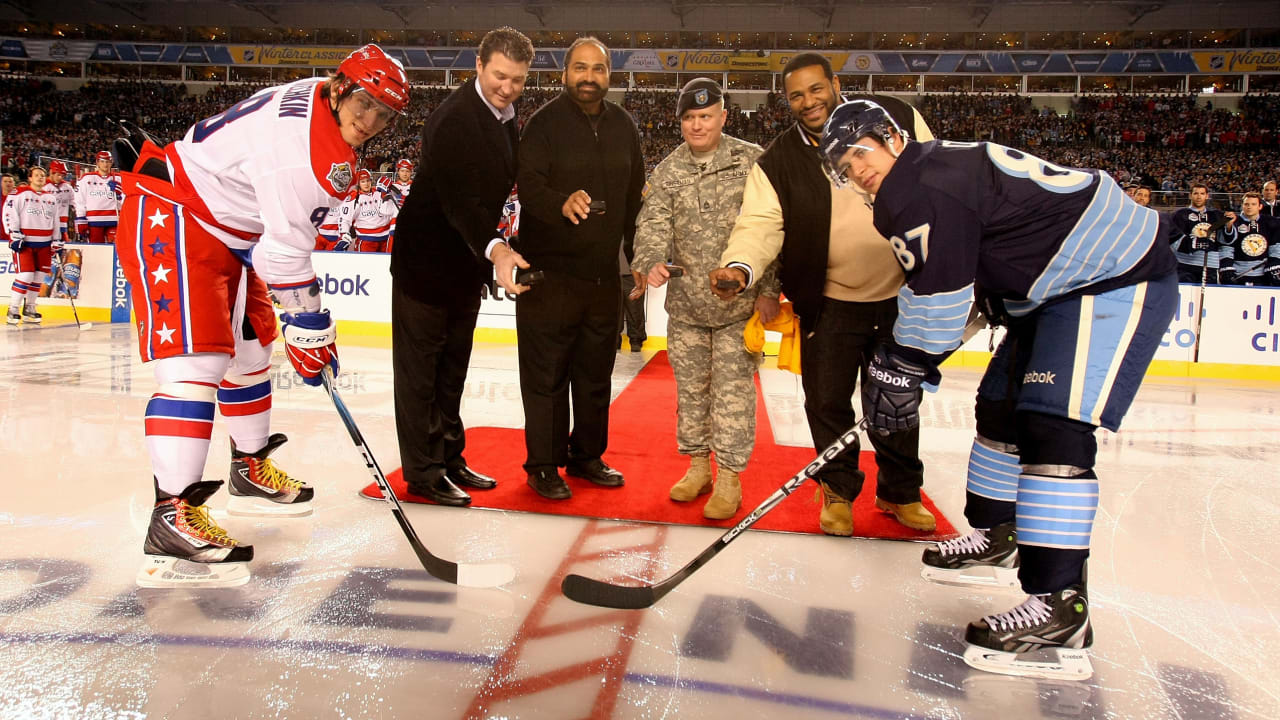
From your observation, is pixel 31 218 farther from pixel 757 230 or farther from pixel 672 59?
pixel 672 59

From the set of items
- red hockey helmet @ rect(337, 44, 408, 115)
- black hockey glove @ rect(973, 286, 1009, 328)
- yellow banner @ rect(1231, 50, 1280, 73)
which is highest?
yellow banner @ rect(1231, 50, 1280, 73)

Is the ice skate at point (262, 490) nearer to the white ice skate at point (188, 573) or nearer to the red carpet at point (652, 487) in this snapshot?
the red carpet at point (652, 487)

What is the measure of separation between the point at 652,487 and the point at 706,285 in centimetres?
91

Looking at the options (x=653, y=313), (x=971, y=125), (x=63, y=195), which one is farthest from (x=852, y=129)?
(x=971, y=125)

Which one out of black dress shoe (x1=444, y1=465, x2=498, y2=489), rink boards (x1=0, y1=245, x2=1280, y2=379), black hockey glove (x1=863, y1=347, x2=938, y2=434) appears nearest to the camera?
black hockey glove (x1=863, y1=347, x2=938, y2=434)

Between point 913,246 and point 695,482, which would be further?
point 695,482

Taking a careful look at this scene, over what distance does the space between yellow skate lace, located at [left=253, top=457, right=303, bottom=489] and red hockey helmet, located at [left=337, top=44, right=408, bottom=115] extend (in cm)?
142

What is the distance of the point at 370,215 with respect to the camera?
38.1 feet

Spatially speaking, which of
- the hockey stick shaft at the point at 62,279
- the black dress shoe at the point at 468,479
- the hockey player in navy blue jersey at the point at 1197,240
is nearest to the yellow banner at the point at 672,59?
the hockey player in navy blue jersey at the point at 1197,240

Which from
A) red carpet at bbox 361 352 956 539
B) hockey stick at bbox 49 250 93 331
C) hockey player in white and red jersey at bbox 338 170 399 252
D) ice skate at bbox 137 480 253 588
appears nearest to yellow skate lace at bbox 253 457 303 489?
red carpet at bbox 361 352 956 539

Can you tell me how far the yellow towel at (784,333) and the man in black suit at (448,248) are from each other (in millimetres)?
935

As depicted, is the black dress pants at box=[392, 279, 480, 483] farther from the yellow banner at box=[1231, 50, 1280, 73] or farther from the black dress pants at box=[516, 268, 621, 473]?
the yellow banner at box=[1231, 50, 1280, 73]

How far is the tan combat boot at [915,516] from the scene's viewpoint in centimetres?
276

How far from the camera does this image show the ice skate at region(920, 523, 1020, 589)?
92.3 inches
